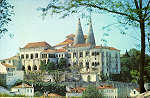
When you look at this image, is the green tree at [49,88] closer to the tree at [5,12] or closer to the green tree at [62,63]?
the green tree at [62,63]

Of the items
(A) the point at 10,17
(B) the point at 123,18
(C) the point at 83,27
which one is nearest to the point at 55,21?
(C) the point at 83,27

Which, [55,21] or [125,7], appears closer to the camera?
[125,7]

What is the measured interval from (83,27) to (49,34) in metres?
0.87

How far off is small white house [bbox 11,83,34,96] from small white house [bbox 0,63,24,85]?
0.16 meters

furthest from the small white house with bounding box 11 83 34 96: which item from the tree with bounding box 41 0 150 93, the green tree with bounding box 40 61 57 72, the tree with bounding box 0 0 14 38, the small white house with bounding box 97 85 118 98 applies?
the tree with bounding box 41 0 150 93

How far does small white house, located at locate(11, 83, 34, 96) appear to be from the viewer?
6114mm

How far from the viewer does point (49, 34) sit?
6297mm

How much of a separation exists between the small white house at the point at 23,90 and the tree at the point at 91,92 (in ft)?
3.85

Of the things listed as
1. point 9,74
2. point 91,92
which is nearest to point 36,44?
point 9,74

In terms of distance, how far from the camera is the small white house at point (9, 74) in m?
6.25

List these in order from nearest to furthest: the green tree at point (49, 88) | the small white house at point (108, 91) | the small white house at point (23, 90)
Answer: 1. the small white house at point (108, 91)
2. the green tree at point (49, 88)
3. the small white house at point (23, 90)

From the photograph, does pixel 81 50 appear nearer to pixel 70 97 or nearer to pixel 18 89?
pixel 70 97

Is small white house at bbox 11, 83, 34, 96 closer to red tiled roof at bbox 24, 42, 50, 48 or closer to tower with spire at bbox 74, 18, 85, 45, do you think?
red tiled roof at bbox 24, 42, 50, 48

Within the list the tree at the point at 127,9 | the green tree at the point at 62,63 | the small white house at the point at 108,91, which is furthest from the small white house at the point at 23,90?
the tree at the point at 127,9
